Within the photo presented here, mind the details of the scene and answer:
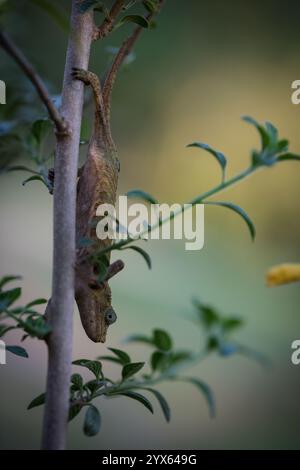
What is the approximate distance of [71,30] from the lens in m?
0.71

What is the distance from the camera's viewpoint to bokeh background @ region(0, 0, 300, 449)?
2.36m

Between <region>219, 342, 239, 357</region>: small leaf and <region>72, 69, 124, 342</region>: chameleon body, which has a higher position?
<region>72, 69, 124, 342</region>: chameleon body

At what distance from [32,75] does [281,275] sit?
0.30m

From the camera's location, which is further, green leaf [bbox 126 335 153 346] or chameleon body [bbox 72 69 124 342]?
chameleon body [bbox 72 69 124 342]

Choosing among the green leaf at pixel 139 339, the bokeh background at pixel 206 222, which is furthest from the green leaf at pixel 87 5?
the bokeh background at pixel 206 222

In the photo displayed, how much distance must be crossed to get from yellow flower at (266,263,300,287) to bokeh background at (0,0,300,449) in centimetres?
160

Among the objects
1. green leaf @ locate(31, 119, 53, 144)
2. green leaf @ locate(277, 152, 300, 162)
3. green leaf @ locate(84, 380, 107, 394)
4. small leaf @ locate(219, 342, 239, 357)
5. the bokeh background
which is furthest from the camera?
the bokeh background

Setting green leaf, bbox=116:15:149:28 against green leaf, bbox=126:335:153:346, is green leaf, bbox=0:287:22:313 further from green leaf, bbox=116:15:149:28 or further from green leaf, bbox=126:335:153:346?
green leaf, bbox=116:15:149:28

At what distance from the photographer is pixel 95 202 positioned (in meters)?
0.84

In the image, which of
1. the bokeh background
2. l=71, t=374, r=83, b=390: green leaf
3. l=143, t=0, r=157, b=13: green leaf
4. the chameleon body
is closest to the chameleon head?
the chameleon body

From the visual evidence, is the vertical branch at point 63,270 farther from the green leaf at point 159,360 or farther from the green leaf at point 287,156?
the green leaf at point 287,156

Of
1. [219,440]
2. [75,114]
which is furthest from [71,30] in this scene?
[219,440]

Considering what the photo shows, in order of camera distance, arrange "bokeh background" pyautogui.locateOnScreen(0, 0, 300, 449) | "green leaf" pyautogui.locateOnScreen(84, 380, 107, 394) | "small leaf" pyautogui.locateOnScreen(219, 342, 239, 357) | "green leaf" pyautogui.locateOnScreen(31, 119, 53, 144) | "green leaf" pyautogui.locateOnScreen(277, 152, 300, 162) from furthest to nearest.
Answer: "bokeh background" pyautogui.locateOnScreen(0, 0, 300, 449), "green leaf" pyautogui.locateOnScreen(31, 119, 53, 144), "green leaf" pyautogui.locateOnScreen(84, 380, 107, 394), "green leaf" pyautogui.locateOnScreen(277, 152, 300, 162), "small leaf" pyautogui.locateOnScreen(219, 342, 239, 357)

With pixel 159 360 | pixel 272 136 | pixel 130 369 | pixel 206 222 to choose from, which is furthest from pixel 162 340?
pixel 206 222
